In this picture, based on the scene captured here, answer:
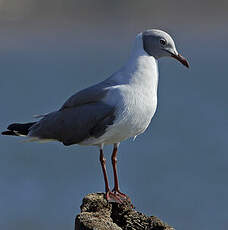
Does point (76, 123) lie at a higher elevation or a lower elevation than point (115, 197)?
higher

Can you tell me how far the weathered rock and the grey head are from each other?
1406 mm

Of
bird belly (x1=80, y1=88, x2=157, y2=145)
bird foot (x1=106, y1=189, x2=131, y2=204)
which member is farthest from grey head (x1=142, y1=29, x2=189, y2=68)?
bird foot (x1=106, y1=189, x2=131, y2=204)

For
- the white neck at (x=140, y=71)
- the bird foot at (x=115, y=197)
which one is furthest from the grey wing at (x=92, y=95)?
the bird foot at (x=115, y=197)

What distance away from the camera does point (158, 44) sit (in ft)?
22.1

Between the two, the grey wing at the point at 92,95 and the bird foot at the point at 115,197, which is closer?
the bird foot at the point at 115,197

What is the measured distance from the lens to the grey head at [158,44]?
265 inches

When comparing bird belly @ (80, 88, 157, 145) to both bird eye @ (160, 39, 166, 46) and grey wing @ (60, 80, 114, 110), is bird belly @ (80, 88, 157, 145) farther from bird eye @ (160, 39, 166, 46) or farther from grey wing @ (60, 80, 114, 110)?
bird eye @ (160, 39, 166, 46)

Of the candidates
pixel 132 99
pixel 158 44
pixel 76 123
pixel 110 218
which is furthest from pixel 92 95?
pixel 110 218

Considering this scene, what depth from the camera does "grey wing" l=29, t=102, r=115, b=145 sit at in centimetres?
662

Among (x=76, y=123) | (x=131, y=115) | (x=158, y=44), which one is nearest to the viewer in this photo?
(x=131, y=115)

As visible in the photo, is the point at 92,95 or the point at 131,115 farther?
the point at 92,95

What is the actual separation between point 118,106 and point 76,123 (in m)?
0.51

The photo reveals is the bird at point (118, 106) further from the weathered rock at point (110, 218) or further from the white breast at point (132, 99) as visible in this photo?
the weathered rock at point (110, 218)

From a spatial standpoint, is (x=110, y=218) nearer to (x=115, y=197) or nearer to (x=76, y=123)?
(x=115, y=197)
